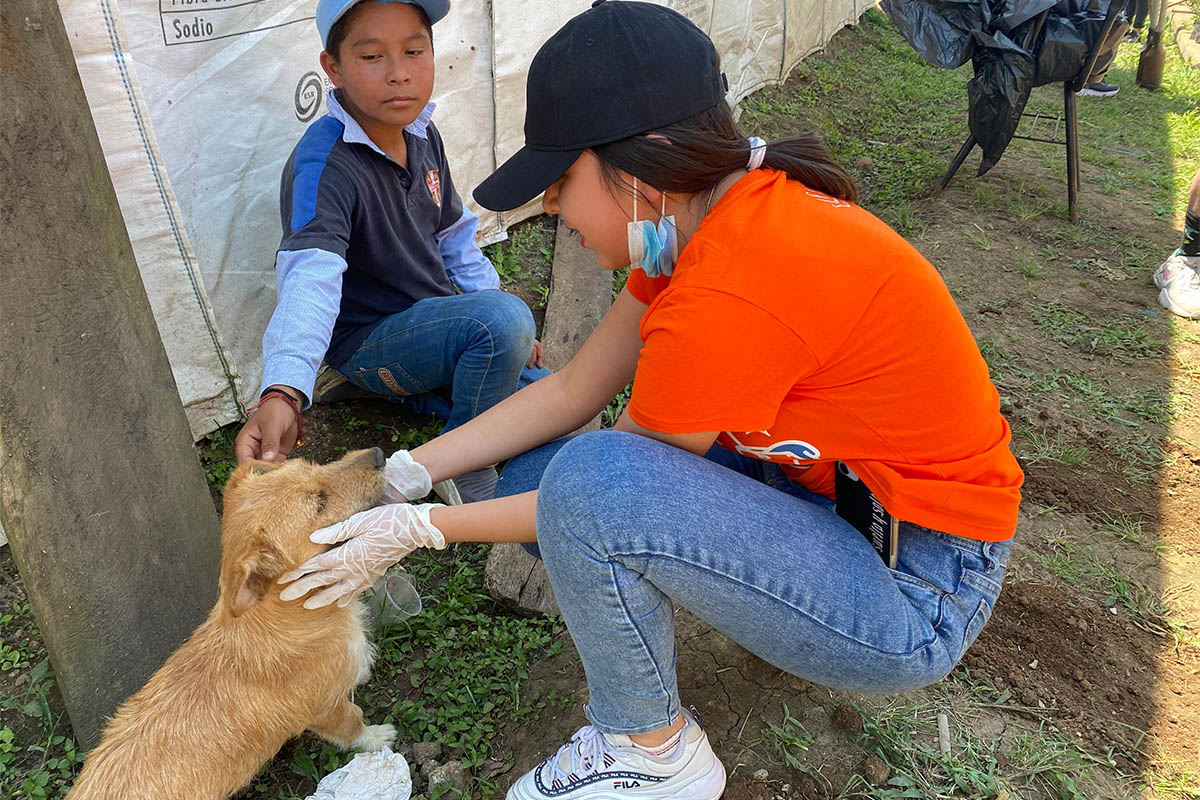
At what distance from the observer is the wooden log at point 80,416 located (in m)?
1.96

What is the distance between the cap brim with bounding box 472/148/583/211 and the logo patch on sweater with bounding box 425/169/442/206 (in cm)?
169

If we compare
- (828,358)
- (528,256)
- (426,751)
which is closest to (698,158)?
(828,358)

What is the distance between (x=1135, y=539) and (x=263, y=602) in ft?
10.3

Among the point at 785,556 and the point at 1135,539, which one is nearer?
the point at 785,556

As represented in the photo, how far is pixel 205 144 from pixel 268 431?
142 cm

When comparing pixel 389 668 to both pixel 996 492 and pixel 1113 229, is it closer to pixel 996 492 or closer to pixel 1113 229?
pixel 996 492

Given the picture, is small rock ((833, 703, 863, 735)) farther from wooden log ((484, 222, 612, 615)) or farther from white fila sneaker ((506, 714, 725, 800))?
wooden log ((484, 222, 612, 615))

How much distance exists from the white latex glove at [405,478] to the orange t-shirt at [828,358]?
809 millimetres

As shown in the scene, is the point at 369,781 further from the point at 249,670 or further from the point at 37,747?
the point at 37,747

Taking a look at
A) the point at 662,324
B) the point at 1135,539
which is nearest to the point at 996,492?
the point at 662,324

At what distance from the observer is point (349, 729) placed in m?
2.45

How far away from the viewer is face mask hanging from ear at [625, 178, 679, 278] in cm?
193

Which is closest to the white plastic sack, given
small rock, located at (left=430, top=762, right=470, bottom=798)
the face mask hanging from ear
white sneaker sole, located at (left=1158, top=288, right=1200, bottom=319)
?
small rock, located at (left=430, top=762, right=470, bottom=798)

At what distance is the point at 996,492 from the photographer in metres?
1.88
